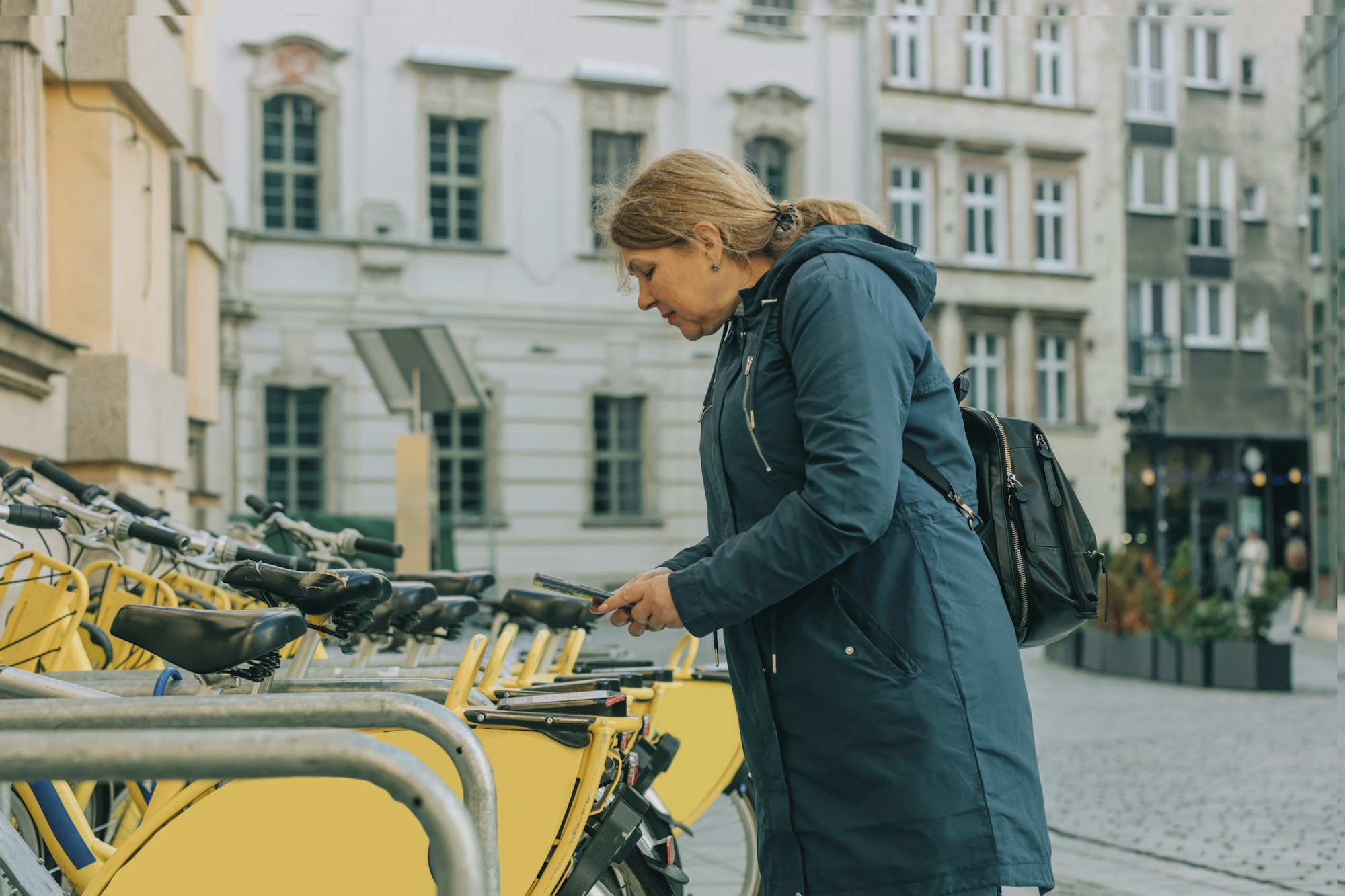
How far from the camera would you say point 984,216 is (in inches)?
1236

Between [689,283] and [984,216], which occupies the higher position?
[984,216]

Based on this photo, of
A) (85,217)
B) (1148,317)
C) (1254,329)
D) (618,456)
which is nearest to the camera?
(85,217)

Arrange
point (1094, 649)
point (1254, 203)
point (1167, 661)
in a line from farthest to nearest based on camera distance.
Answer: point (1254, 203)
point (1094, 649)
point (1167, 661)

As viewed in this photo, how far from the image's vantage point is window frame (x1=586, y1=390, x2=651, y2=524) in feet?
82.7

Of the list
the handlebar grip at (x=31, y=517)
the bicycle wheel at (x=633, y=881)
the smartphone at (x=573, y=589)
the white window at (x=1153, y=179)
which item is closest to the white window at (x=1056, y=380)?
the white window at (x=1153, y=179)

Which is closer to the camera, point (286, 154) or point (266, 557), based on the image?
point (266, 557)

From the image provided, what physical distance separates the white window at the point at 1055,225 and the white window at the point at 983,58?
7.05ft

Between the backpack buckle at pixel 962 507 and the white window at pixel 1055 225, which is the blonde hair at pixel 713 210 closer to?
the backpack buckle at pixel 962 507

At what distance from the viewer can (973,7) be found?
99.9 feet

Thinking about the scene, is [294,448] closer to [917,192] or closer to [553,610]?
[917,192]

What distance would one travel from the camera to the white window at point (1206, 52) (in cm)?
3409

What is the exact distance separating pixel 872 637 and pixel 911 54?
97.8 feet

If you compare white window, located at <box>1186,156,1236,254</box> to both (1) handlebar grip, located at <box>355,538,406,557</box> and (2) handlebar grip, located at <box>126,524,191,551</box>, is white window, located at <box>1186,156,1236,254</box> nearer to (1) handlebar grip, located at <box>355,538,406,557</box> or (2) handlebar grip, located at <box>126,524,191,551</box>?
(1) handlebar grip, located at <box>355,538,406,557</box>

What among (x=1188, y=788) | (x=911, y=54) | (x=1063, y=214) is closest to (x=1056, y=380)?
(x=1063, y=214)
